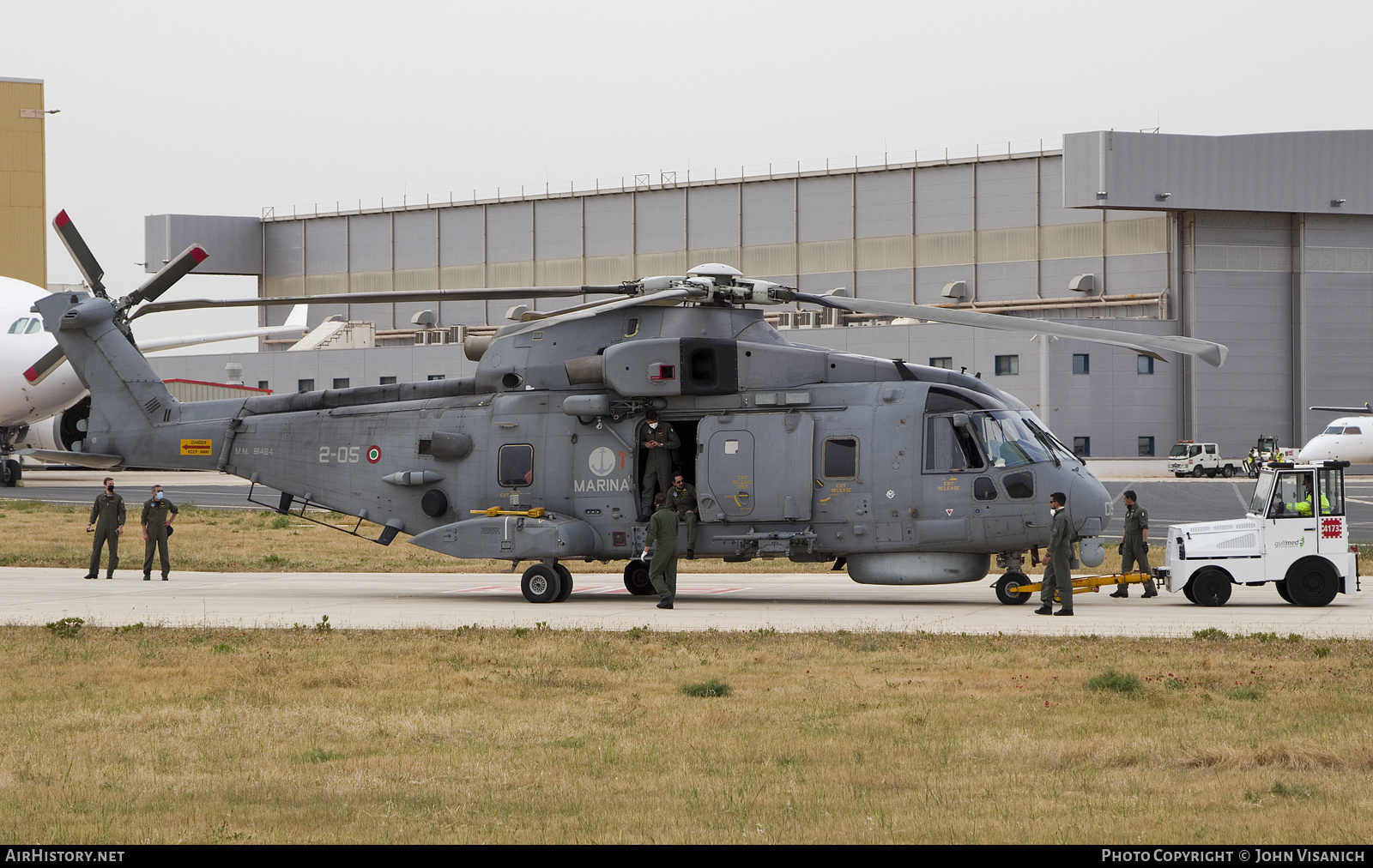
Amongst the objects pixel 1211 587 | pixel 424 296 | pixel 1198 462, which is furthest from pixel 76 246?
pixel 1198 462

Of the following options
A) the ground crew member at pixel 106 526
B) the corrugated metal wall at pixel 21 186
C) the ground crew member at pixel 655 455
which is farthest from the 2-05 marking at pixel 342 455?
the corrugated metal wall at pixel 21 186

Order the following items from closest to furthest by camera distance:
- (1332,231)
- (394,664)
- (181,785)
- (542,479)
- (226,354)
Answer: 1. (181,785)
2. (394,664)
3. (542,479)
4. (1332,231)
5. (226,354)

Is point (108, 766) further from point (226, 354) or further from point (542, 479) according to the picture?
point (226, 354)

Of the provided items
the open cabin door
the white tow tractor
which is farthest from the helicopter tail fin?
the white tow tractor

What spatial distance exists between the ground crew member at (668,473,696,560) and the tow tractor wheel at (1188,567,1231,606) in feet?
21.6

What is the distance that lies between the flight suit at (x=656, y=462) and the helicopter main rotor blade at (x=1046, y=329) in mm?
2672

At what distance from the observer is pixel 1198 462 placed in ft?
210

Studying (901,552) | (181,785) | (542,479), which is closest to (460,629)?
(542,479)

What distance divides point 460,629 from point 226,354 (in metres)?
73.2

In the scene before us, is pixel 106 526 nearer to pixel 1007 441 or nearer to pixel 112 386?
pixel 112 386

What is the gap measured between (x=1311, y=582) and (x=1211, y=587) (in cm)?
121

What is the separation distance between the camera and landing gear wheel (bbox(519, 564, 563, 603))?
1931cm

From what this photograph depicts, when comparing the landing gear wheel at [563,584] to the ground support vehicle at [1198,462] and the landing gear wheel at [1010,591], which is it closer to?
the landing gear wheel at [1010,591]

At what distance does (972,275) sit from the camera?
→ 7438 centimetres
